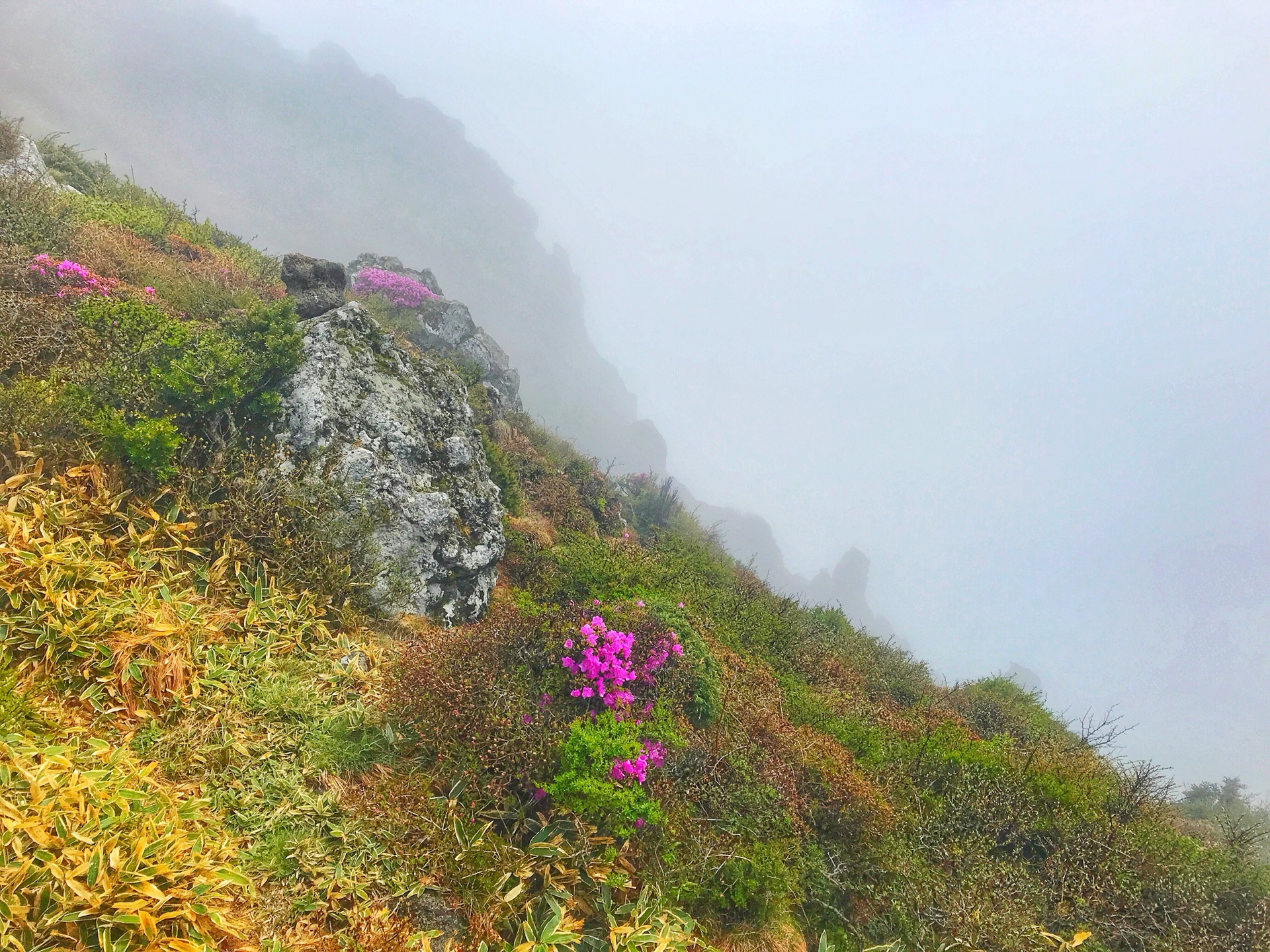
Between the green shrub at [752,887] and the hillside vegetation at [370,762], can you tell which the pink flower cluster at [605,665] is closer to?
the hillside vegetation at [370,762]

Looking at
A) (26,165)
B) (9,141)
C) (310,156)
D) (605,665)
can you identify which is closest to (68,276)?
(26,165)

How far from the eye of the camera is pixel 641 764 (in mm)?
4352

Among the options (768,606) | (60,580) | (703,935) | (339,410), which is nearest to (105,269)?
(339,410)

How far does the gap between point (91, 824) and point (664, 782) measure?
12.4 feet

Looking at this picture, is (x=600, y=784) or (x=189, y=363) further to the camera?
(x=189, y=363)

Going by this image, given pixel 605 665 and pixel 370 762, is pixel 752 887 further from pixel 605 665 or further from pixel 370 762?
pixel 370 762

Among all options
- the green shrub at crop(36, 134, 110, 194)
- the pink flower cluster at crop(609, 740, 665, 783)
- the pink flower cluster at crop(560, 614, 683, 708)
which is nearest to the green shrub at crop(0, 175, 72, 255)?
the green shrub at crop(36, 134, 110, 194)

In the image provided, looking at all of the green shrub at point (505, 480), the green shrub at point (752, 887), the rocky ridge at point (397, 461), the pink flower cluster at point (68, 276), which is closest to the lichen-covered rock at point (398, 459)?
the rocky ridge at point (397, 461)

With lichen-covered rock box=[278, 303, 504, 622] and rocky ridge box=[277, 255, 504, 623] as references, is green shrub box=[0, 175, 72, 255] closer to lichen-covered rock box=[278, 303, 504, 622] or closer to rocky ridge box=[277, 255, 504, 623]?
lichen-covered rock box=[278, 303, 504, 622]

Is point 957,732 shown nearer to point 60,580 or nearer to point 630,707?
point 630,707

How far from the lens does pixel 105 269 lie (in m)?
7.71

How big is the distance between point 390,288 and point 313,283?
12.3 metres

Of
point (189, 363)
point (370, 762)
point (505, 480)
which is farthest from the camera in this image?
point (505, 480)

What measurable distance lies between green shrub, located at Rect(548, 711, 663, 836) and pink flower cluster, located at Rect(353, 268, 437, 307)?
20.2m
